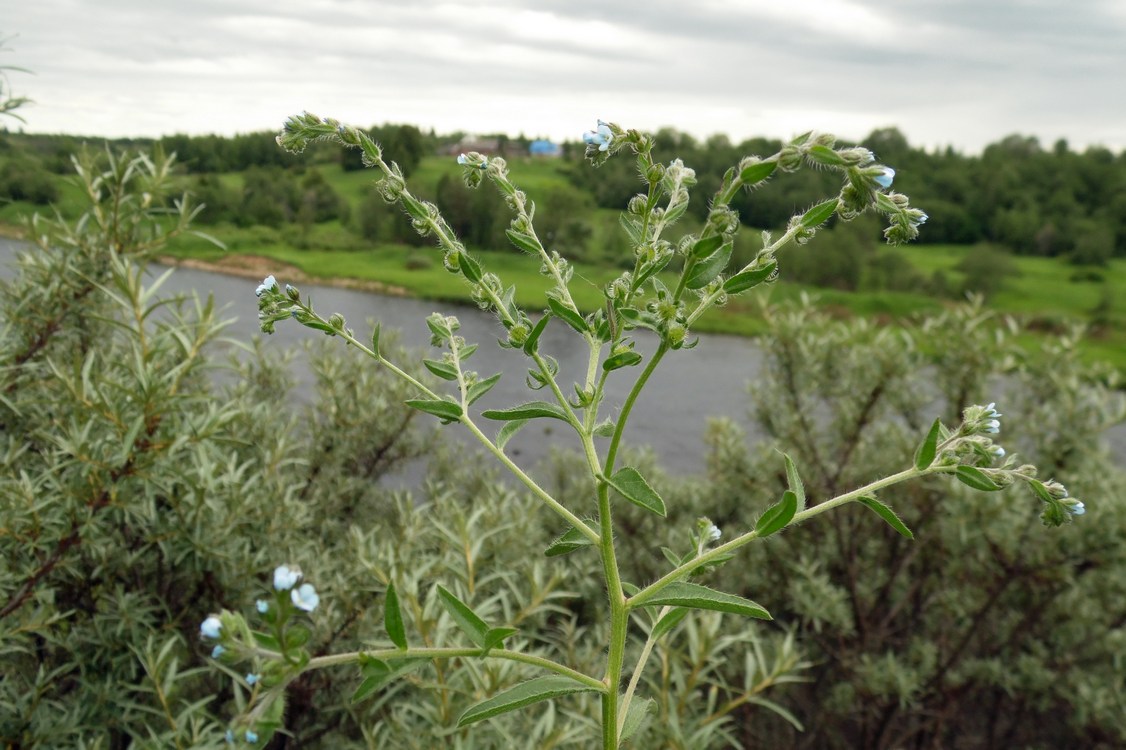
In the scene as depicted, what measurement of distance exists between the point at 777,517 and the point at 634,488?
242mm

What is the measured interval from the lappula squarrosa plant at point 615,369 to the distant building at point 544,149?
12.2 m

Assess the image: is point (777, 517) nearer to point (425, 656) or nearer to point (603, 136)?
point (425, 656)

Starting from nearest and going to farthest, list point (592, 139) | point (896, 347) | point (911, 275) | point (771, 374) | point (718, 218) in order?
point (718, 218) → point (592, 139) → point (896, 347) → point (771, 374) → point (911, 275)

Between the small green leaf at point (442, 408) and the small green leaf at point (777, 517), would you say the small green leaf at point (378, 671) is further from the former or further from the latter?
the small green leaf at point (777, 517)

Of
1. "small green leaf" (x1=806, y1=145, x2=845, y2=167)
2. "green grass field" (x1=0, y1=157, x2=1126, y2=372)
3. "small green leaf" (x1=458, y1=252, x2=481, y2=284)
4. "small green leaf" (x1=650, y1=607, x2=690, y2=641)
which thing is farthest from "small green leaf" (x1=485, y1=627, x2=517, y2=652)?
"green grass field" (x1=0, y1=157, x2=1126, y2=372)

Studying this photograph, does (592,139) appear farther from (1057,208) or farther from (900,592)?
(1057,208)

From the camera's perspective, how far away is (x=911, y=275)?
2909cm

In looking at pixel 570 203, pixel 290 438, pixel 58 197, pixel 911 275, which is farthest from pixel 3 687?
pixel 911 275

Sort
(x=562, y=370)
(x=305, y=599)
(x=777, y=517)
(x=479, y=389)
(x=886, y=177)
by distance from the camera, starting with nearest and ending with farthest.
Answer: (x=305, y=599), (x=886, y=177), (x=777, y=517), (x=479, y=389), (x=562, y=370)

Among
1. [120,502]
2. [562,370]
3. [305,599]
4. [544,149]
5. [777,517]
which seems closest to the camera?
[305,599]

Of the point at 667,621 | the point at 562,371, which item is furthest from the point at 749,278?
the point at 562,371

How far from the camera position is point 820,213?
4.29 feet

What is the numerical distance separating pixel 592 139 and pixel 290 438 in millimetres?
3137

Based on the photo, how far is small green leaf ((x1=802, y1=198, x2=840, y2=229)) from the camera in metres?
1.26
